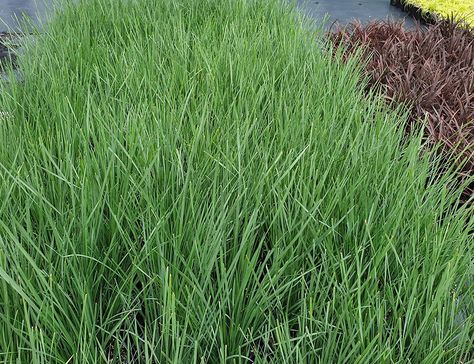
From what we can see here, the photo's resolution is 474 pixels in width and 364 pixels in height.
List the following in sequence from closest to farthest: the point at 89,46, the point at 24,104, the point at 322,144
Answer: the point at 322,144
the point at 24,104
the point at 89,46

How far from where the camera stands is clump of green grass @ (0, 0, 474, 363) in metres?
0.77

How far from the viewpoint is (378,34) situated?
301cm

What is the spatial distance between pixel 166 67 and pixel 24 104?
453 mm

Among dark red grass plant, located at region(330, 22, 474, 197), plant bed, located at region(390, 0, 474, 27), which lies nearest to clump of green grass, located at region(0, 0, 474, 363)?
dark red grass plant, located at region(330, 22, 474, 197)

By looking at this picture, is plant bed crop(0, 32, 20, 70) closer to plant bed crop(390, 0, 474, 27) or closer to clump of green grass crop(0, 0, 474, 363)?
clump of green grass crop(0, 0, 474, 363)

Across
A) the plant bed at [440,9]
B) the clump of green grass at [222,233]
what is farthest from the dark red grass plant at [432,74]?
the plant bed at [440,9]

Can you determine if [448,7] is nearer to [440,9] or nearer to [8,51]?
[440,9]

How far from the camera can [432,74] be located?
229cm

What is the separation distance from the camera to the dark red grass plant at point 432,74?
1861 mm

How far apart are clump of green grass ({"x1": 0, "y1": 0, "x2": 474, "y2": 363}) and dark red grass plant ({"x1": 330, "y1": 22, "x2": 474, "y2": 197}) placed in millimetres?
411

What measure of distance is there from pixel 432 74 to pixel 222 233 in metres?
1.74

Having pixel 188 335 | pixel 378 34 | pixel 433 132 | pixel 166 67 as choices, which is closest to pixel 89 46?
pixel 166 67

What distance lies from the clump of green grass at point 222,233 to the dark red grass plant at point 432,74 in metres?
0.41

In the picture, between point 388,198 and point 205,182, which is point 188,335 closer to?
point 205,182
